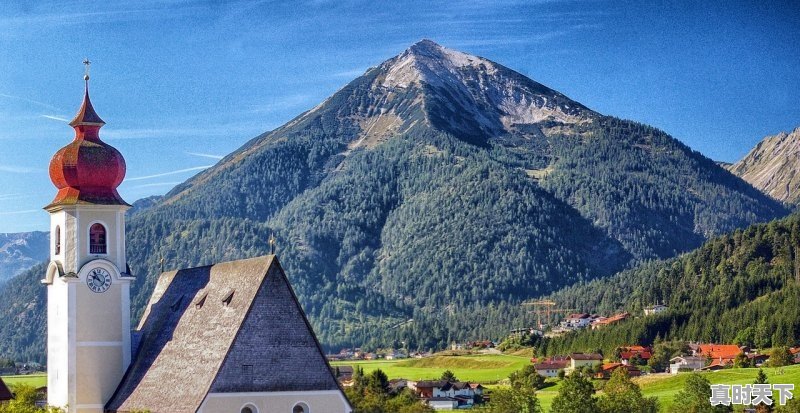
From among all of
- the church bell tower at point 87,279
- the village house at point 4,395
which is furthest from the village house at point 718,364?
the village house at point 4,395

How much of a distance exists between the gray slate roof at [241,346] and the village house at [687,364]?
13081 centimetres

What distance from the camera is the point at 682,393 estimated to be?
137 m

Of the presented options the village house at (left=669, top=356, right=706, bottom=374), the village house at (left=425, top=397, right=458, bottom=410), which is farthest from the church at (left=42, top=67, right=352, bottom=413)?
the village house at (left=669, top=356, right=706, bottom=374)

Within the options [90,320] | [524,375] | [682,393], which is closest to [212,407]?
[90,320]

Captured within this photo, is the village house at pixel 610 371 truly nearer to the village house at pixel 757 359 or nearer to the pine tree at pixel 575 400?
the village house at pixel 757 359

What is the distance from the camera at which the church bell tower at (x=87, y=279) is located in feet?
248

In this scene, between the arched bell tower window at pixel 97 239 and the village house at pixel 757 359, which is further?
the village house at pixel 757 359

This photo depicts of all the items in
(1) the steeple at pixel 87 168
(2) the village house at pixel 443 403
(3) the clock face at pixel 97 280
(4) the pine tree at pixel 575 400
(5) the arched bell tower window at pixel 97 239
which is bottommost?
(4) the pine tree at pixel 575 400

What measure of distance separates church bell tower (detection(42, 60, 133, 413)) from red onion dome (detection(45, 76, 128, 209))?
57 mm

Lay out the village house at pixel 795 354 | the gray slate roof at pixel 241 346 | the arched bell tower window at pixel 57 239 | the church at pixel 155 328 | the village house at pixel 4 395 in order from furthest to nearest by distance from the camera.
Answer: the village house at pixel 795 354 → the arched bell tower window at pixel 57 239 → the village house at pixel 4 395 → the church at pixel 155 328 → the gray slate roof at pixel 241 346

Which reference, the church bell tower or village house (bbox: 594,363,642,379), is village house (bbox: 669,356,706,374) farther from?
the church bell tower

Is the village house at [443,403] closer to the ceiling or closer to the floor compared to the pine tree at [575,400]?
closer to the ceiling

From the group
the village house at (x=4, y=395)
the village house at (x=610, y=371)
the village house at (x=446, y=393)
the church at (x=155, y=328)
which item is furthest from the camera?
the village house at (x=610, y=371)

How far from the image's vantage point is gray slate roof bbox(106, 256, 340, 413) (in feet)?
204
